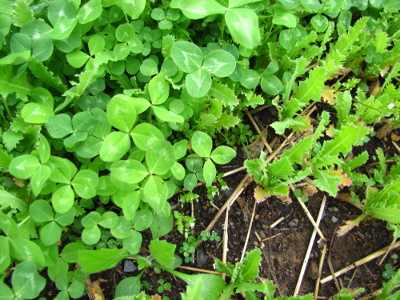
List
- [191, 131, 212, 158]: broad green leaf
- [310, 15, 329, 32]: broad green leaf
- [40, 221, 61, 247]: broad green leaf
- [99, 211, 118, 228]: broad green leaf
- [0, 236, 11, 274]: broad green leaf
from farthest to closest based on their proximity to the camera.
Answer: [310, 15, 329, 32]: broad green leaf → [191, 131, 212, 158]: broad green leaf → [99, 211, 118, 228]: broad green leaf → [40, 221, 61, 247]: broad green leaf → [0, 236, 11, 274]: broad green leaf

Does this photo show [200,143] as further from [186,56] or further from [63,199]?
[63,199]

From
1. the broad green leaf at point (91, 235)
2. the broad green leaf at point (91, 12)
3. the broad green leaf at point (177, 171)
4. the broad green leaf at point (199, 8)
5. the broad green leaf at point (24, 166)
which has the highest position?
the broad green leaf at point (199, 8)

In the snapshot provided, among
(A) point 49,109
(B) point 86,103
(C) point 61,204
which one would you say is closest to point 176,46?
(B) point 86,103

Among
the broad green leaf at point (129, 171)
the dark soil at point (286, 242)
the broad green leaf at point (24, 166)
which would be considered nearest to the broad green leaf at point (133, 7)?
the broad green leaf at point (129, 171)

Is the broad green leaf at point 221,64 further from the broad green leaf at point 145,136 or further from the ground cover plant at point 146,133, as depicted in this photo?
the broad green leaf at point 145,136

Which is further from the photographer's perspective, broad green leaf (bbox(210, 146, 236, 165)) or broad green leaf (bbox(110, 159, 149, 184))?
broad green leaf (bbox(210, 146, 236, 165))

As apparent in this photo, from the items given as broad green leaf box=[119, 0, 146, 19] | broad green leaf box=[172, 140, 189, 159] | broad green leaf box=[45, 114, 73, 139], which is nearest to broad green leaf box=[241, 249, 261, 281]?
broad green leaf box=[172, 140, 189, 159]

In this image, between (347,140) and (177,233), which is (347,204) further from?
(177,233)

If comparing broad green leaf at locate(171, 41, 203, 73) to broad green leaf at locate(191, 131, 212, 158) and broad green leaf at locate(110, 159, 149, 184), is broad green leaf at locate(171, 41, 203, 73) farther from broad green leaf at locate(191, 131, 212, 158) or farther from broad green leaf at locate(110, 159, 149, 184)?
broad green leaf at locate(110, 159, 149, 184)
